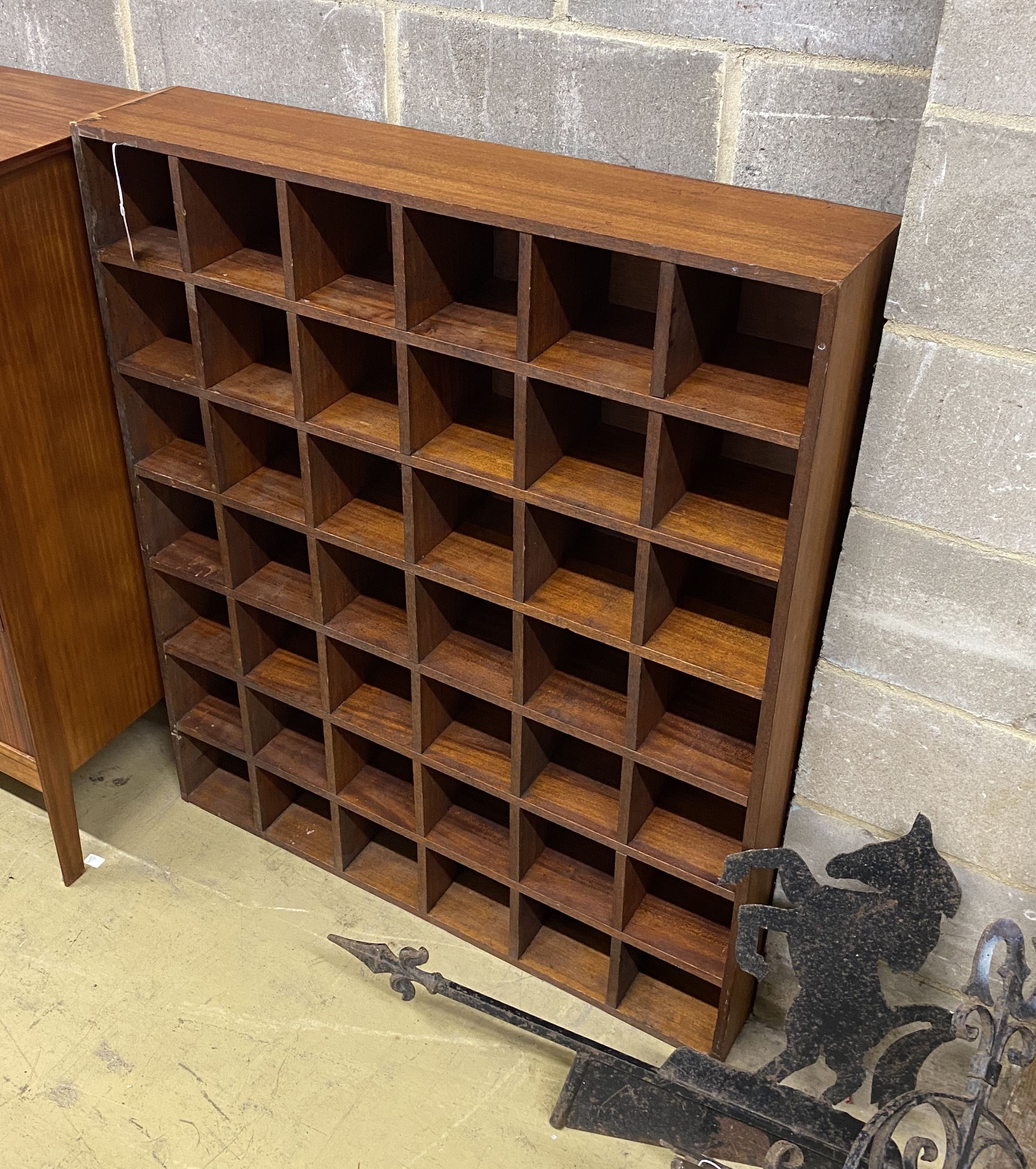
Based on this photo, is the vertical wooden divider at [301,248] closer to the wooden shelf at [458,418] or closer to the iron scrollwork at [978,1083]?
the wooden shelf at [458,418]

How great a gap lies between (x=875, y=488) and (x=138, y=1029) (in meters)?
1.59

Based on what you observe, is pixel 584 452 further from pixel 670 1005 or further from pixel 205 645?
pixel 670 1005

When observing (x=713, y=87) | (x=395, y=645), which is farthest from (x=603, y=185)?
(x=395, y=645)

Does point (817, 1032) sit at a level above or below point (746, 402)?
below

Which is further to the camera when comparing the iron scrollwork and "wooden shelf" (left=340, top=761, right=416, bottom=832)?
"wooden shelf" (left=340, top=761, right=416, bottom=832)

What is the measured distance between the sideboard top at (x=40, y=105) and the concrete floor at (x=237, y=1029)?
4.54 feet

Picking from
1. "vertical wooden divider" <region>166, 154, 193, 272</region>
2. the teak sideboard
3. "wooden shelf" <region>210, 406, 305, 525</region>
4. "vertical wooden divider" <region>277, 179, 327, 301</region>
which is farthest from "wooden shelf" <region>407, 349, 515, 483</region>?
the teak sideboard

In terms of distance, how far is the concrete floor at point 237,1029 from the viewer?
2.04m

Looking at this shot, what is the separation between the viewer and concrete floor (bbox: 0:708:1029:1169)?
6.70 ft

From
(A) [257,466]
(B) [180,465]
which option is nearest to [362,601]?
(A) [257,466]

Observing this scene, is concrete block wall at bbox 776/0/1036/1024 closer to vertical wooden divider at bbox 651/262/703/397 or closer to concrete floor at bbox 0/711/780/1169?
vertical wooden divider at bbox 651/262/703/397

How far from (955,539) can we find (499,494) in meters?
0.65

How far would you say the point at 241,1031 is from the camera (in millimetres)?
2211

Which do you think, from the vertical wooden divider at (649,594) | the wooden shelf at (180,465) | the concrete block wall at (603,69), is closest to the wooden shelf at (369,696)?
the wooden shelf at (180,465)
